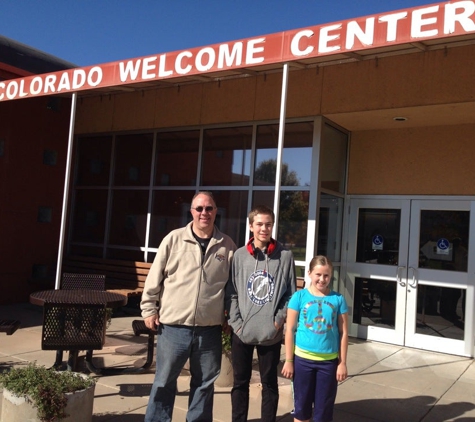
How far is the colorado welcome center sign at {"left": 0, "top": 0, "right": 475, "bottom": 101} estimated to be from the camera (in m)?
3.93

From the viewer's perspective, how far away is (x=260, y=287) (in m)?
3.26

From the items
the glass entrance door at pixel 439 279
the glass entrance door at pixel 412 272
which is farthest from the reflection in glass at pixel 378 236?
the glass entrance door at pixel 439 279

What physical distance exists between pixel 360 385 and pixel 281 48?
334 cm

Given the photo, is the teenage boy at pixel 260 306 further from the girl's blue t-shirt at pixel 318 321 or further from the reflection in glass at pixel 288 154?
the reflection in glass at pixel 288 154

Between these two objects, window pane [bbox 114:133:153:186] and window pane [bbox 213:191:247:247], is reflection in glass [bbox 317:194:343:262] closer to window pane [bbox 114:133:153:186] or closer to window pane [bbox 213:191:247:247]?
window pane [bbox 213:191:247:247]

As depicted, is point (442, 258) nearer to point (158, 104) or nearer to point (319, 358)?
point (319, 358)

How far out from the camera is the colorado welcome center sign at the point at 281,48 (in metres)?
3.93

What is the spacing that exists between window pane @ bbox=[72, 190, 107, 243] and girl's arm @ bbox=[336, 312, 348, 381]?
659 cm

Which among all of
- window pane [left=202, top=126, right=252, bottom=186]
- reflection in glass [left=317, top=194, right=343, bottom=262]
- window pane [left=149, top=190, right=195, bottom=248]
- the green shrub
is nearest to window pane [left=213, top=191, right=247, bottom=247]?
window pane [left=202, top=126, right=252, bottom=186]

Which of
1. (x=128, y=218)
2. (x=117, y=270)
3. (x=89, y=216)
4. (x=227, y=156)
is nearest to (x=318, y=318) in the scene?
(x=227, y=156)

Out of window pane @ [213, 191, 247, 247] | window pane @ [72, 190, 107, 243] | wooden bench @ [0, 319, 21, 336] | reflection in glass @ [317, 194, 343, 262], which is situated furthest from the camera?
window pane @ [72, 190, 107, 243]

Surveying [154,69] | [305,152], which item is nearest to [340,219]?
[305,152]

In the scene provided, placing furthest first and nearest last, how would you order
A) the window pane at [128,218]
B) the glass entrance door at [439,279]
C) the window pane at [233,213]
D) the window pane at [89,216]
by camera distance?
1. the window pane at [89,216]
2. the window pane at [128,218]
3. the window pane at [233,213]
4. the glass entrance door at [439,279]

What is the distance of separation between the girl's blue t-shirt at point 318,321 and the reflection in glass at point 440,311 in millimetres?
3875
